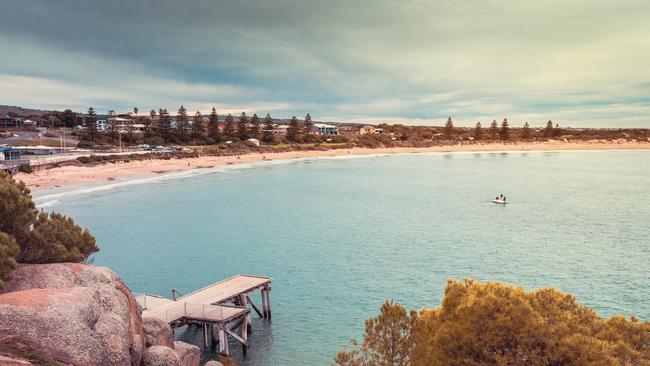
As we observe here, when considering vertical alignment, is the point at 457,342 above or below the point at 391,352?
above

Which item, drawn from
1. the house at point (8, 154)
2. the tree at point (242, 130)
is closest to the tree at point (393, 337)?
the house at point (8, 154)

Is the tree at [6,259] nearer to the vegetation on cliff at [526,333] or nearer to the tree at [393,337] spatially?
the tree at [393,337]

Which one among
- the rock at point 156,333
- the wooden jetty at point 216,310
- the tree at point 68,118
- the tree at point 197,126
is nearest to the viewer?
the rock at point 156,333

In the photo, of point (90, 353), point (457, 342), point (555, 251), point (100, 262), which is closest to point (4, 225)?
point (90, 353)

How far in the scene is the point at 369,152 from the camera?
17838 cm

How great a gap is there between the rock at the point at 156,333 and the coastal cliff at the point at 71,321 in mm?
312

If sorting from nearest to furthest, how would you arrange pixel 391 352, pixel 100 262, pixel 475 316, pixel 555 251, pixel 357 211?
pixel 475 316, pixel 391 352, pixel 100 262, pixel 555 251, pixel 357 211

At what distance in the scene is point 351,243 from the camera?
143 feet

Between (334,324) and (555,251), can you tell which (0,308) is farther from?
(555,251)

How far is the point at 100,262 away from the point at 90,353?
27.3 meters

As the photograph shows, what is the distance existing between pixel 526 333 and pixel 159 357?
10.4 meters

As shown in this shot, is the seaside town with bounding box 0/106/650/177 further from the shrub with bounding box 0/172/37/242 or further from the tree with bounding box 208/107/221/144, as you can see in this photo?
the shrub with bounding box 0/172/37/242

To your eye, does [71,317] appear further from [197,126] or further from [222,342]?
[197,126]

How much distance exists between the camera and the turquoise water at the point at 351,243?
2781 centimetres
